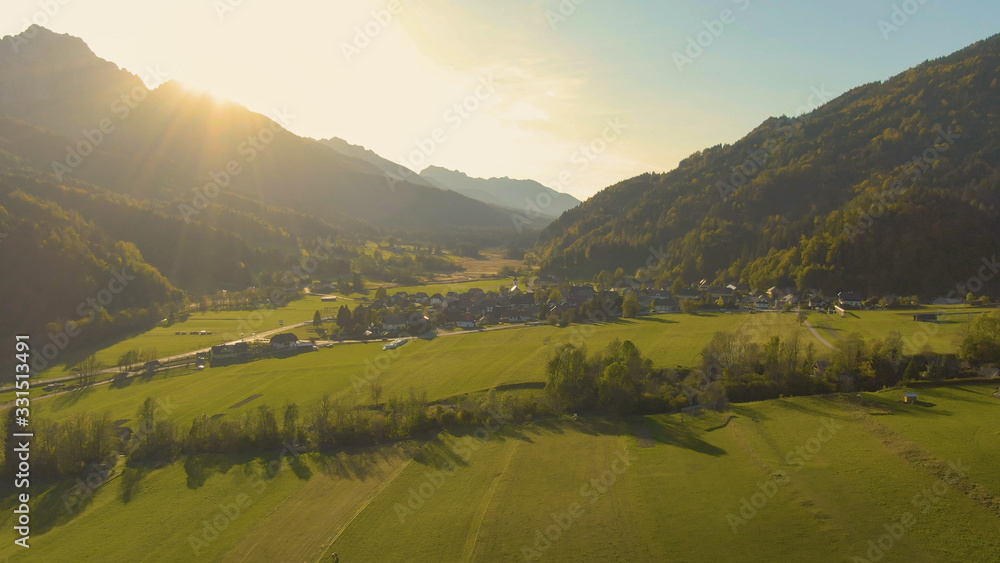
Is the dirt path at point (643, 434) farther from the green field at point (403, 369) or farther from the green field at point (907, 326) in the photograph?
the green field at point (907, 326)

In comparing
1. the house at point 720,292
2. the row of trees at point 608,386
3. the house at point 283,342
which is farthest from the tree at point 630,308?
the house at point 283,342

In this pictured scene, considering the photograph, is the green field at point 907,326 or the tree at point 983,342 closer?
the tree at point 983,342

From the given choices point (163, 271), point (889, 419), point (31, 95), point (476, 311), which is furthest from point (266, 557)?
point (31, 95)

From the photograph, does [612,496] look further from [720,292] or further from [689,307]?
[720,292]

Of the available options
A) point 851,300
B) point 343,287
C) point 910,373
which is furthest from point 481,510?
point 343,287

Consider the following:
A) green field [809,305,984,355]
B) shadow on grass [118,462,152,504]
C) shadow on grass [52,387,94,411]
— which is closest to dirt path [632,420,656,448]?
green field [809,305,984,355]

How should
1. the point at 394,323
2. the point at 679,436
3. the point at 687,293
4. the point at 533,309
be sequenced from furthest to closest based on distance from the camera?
the point at 687,293, the point at 533,309, the point at 394,323, the point at 679,436

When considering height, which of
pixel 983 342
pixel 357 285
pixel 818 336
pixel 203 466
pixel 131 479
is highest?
pixel 357 285
